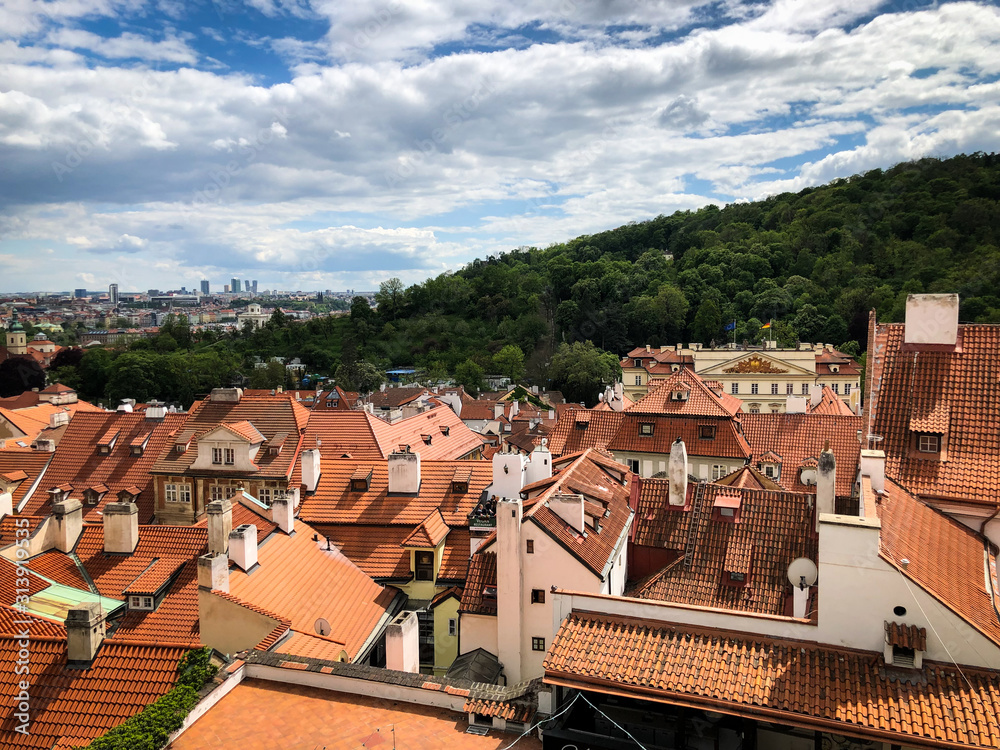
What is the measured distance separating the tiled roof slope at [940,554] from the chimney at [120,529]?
20858mm

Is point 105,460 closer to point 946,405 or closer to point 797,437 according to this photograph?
point 797,437

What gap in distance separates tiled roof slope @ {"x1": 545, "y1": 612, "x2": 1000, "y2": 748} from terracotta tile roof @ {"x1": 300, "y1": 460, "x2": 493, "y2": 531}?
43.2 ft

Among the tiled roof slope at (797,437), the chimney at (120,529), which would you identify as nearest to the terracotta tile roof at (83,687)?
the chimney at (120,529)

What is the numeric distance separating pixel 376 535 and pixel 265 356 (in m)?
114

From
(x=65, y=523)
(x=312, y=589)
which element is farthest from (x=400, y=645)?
(x=65, y=523)

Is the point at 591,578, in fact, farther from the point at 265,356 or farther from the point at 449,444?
the point at 265,356

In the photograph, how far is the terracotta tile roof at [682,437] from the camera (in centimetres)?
3659

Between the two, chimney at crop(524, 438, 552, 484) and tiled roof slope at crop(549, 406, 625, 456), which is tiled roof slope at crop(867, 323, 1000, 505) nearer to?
chimney at crop(524, 438, 552, 484)

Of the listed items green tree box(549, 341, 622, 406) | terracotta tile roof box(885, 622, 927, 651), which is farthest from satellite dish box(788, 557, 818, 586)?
green tree box(549, 341, 622, 406)

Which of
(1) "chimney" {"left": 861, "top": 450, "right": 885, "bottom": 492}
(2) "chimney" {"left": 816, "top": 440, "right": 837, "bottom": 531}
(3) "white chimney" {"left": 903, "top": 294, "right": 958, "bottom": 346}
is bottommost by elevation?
(2) "chimney" {"left": 816, "top": 440, "right": 837, "bottom": 531}

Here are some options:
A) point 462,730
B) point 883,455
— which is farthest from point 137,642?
point 883,455

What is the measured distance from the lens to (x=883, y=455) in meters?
16.2

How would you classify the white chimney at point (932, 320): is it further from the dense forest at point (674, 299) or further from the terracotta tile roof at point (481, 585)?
the dense forest at point (674, 299)

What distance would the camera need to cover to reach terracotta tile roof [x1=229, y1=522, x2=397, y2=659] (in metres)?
17.8
